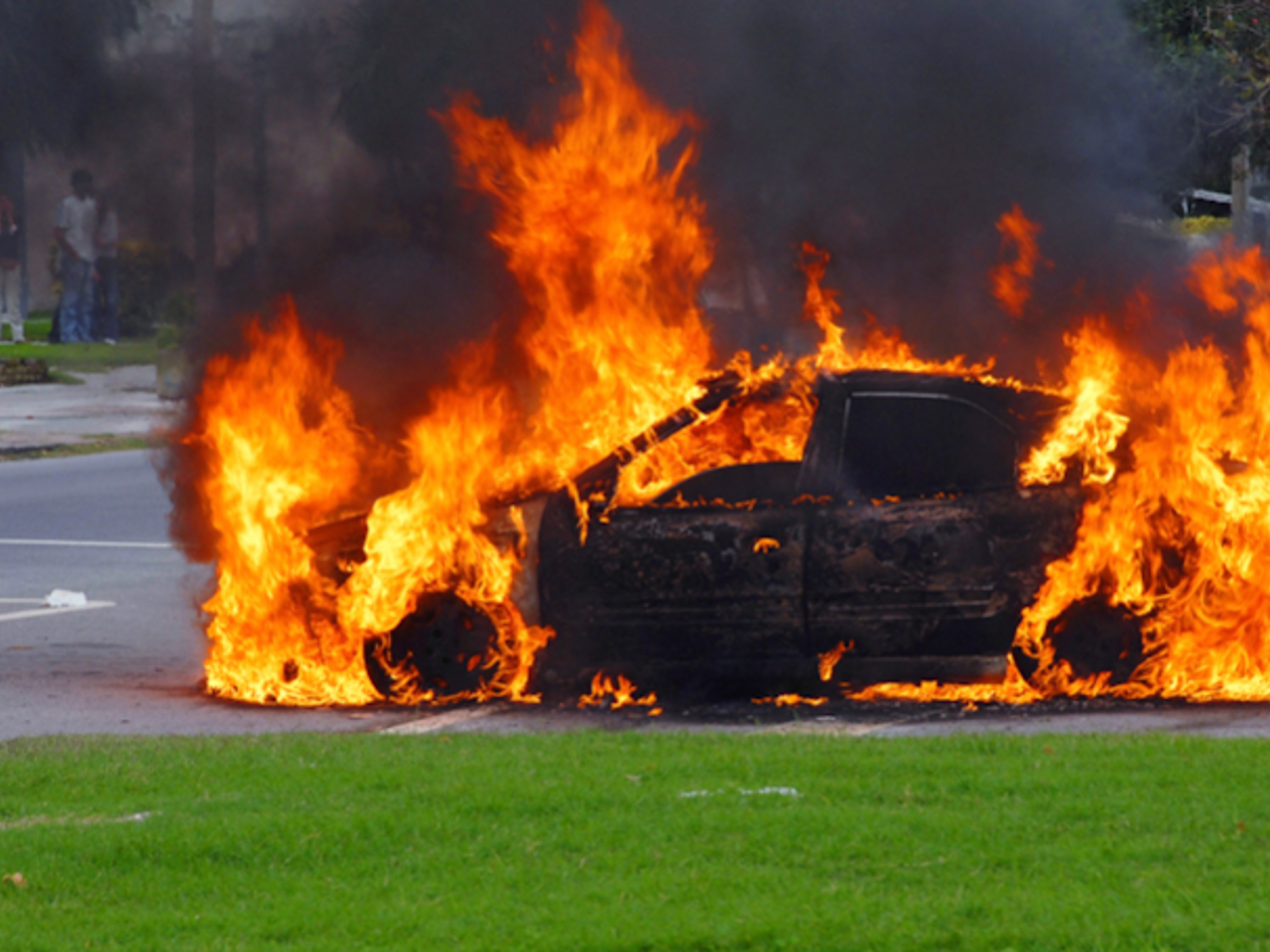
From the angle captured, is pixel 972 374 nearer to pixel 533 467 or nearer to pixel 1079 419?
pixel 1079 419

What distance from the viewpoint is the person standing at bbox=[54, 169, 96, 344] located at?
1162 centimetres

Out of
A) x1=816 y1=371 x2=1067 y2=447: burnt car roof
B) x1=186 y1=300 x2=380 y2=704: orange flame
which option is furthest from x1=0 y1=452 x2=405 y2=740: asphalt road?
x1=816 y1=371 x2=1067 y2=447: burnt car roof

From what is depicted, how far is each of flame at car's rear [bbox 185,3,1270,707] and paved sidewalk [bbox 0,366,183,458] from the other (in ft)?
43.0

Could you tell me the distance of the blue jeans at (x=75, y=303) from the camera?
2051cm

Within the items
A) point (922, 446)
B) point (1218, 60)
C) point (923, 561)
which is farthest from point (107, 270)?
point (1218, 60)

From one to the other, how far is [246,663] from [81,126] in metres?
3.58

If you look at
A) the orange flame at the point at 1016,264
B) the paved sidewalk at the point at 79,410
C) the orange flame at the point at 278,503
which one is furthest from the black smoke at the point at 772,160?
the paved sidewalk at the point at 79,410

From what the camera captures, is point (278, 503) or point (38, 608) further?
point (38, 608)

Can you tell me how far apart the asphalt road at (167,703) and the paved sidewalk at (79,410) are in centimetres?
905

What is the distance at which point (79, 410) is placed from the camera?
26.9 m

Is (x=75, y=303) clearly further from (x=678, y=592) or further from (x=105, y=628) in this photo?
(x=678, y=592)

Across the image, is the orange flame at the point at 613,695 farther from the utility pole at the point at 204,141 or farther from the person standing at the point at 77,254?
the person standing at the point at 77,254

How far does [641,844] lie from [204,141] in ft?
21.6

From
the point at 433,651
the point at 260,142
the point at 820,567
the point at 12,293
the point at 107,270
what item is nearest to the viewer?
the point at 820,567
